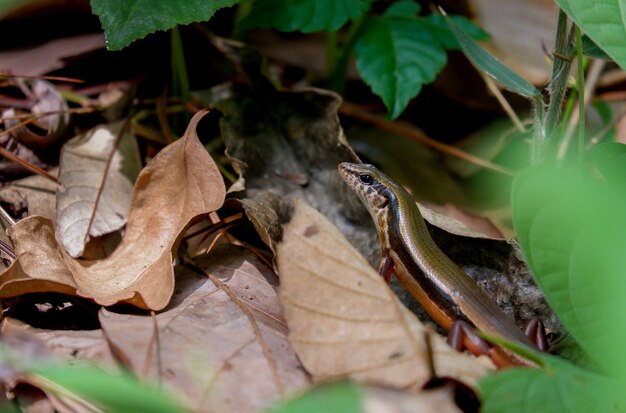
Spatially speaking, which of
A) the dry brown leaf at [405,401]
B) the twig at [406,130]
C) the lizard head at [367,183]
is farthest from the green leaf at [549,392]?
the twig at [406,130]

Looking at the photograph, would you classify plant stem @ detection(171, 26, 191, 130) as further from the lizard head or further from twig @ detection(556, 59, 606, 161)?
twig @ detection(556, 59, 606, 161)

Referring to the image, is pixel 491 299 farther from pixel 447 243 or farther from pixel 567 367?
pixel 567 367

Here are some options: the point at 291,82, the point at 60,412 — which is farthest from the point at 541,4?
the point at 60,412

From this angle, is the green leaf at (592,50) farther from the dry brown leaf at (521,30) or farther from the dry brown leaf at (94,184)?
the dry brown leaf at (94,184)

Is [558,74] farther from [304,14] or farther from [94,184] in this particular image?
[94,184]

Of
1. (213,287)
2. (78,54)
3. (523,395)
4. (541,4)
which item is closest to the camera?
(523,395)

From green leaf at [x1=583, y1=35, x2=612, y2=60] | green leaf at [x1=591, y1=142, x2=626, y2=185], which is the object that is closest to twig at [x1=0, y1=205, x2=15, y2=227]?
green leaf at [x1=591, y1=142, x2=626, y2=185]

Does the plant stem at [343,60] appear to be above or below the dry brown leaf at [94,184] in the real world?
above
